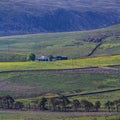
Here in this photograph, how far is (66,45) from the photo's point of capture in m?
170

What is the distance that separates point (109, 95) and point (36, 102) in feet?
39.1

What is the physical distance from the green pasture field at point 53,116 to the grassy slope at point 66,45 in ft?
198

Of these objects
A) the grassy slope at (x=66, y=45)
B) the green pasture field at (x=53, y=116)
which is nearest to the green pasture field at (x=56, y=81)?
the green pasture field at (x=53, y=116)

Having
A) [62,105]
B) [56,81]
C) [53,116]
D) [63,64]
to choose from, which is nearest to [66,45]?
[63,64]

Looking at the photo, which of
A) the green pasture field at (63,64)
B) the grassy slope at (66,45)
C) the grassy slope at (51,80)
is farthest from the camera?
the grassy slope at (66,45)

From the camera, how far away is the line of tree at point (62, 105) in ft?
270

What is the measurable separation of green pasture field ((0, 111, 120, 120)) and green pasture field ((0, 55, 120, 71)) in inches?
1394

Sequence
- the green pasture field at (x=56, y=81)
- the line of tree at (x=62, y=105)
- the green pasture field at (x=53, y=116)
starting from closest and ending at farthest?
the green pasture field at (x=53, y=116) < the line of tree at (x=62, y=105) < the green pasture field at (x=56, y=81)

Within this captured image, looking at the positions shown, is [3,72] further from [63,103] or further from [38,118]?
[38,118]

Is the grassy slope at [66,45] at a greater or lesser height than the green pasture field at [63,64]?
greater

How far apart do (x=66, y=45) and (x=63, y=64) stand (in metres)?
45.7

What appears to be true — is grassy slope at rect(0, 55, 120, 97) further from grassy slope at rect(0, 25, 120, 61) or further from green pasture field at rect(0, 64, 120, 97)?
grassy slope at rect(0, 25, 120, 61)

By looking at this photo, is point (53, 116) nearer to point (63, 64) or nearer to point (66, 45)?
point (63, 64)

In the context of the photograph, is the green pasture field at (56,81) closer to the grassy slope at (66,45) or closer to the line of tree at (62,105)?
the line of tree at (62,105)
